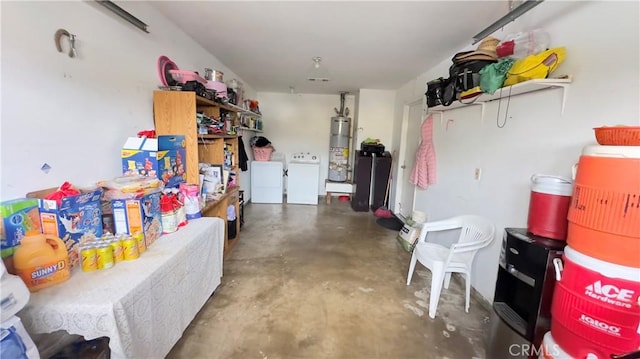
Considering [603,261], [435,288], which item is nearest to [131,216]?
[435,288]

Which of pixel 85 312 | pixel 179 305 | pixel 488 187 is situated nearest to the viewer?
pixel 85 312

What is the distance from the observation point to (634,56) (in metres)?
1.27

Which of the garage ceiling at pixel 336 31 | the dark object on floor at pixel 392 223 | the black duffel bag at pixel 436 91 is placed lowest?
the dark object on floor at pixel 392 223

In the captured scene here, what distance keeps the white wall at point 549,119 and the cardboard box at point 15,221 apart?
280cm

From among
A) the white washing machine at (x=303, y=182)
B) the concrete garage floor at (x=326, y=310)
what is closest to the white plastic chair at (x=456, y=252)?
the concrete garage floor at (x=326, y=310)

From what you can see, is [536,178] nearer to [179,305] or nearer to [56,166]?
[179,305]

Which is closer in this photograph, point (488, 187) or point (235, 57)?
point (488, 187)

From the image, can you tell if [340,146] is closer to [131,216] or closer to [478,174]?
[478,174]

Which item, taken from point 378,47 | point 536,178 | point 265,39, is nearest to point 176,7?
point 265,39

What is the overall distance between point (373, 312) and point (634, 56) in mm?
2128

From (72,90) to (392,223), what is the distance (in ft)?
13.1

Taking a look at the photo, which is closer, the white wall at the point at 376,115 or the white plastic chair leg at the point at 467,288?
the white plastic chair leg at the point at 467,288

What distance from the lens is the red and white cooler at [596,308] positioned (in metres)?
0.97

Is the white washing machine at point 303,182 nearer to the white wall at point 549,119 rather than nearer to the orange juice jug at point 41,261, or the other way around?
the white wall at point 549,119
